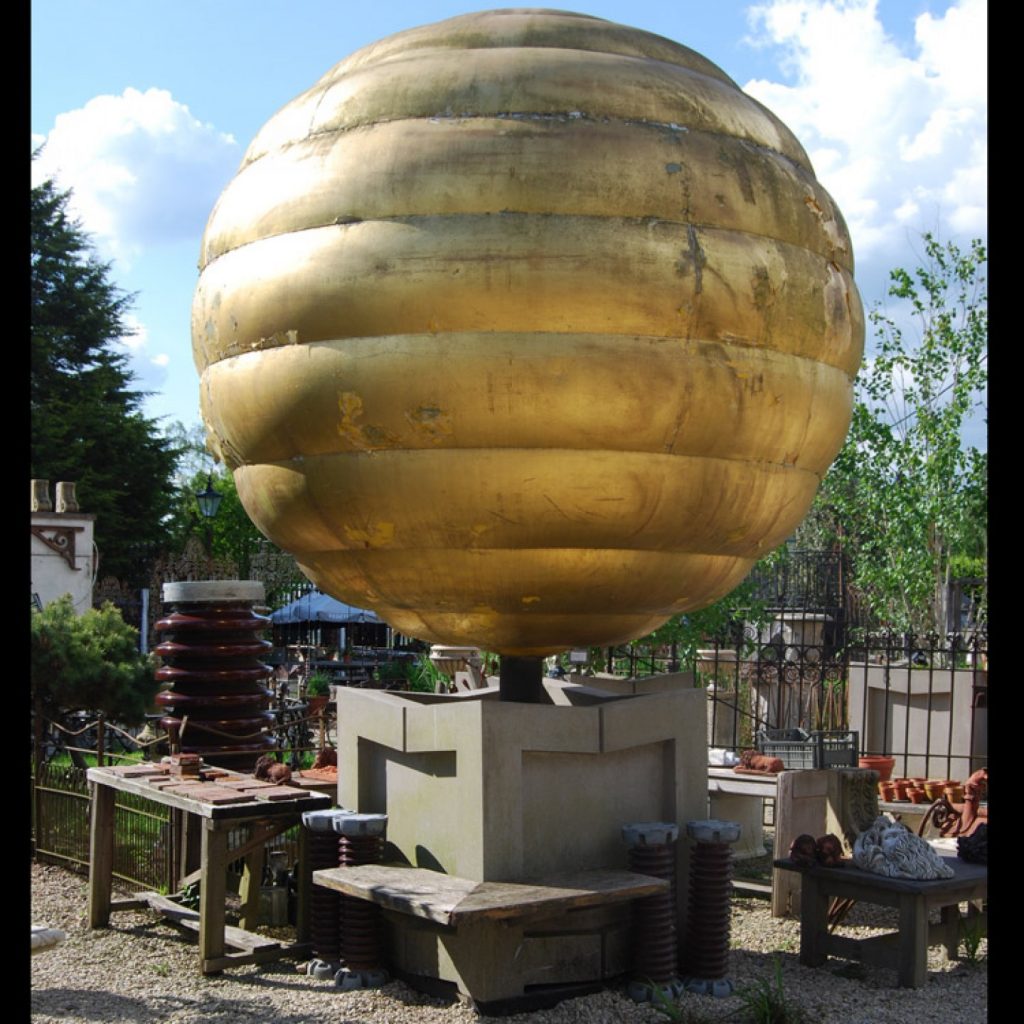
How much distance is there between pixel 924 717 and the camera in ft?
49.1

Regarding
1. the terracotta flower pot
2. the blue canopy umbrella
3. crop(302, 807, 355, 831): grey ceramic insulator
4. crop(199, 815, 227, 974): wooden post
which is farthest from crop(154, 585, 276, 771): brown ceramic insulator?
the blue canopy umbrella

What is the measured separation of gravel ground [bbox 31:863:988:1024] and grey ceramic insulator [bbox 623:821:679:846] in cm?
83

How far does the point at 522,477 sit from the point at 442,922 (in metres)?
2.20

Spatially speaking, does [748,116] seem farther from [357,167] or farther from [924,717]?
[924,717]

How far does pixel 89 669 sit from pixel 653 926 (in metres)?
7.88

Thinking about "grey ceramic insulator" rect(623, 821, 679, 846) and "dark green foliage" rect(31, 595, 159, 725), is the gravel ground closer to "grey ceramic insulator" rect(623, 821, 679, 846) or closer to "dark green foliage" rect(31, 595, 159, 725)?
"grey ceramic insulator" rect(623, 821, 679, 846)

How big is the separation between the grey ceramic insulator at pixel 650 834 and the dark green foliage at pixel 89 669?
736cm

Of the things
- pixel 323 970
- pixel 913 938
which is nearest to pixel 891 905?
pixel 913 938

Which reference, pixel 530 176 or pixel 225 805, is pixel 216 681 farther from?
pixel 530 176

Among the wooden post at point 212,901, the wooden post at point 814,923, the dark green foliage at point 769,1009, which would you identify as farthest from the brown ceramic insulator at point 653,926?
the wooden post at point 212,901

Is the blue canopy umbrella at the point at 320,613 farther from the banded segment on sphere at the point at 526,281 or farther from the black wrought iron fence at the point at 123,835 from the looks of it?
the banded segment on sphere at the point at 526,281

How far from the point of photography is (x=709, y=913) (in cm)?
752

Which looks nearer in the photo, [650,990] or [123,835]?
[650,990]

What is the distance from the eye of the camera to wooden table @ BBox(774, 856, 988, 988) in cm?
777
